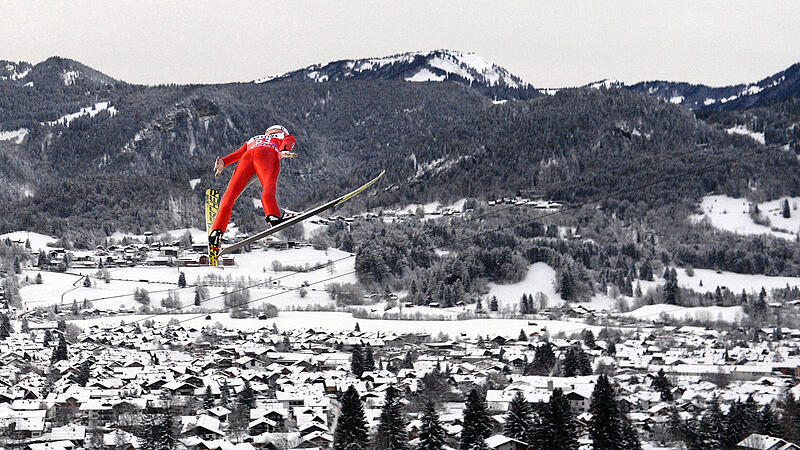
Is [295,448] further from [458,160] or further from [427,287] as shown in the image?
[458,160]

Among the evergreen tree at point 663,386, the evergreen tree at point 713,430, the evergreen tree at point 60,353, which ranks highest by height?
the evergreen tree at point 60,353

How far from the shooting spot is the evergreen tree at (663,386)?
179 ft

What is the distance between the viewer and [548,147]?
160 meters

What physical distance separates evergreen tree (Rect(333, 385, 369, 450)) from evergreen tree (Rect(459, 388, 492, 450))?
10.9 ft

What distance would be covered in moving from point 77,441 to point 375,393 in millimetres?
13393

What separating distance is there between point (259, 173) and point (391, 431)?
25369 millimetres

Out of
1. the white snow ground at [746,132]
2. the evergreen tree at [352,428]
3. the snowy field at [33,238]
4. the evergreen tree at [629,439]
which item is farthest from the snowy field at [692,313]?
the snowy field at [33,238]

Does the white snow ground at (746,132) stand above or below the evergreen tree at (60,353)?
above

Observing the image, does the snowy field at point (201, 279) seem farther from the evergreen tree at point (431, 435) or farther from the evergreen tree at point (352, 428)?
the evergreen tree at point (431, 435)

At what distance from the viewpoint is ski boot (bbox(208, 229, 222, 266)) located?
64.7ft

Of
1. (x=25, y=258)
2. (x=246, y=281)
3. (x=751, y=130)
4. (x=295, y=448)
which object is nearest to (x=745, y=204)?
(x=751, y=130)

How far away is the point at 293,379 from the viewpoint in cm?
6109

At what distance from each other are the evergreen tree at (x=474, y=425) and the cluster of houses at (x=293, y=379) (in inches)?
24.1

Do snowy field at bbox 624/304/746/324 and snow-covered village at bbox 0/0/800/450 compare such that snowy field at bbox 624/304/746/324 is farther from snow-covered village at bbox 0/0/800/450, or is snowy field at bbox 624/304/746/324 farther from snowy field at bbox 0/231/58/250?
snowy field at bbox 0/231/58/250
